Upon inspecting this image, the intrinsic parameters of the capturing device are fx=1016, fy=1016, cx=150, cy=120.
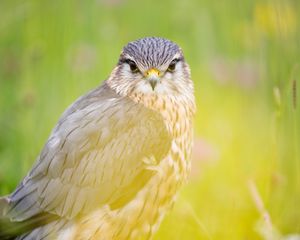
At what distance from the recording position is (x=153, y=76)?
5.25 metres

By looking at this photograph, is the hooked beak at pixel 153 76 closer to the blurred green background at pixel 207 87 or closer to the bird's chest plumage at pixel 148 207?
the bird's chest plumage at pixel 148 207

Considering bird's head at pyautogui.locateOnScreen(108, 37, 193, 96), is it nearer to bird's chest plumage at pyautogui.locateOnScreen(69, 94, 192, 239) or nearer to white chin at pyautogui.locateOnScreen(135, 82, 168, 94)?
white chin at pyautogui.locateOnScreen(135, 82, 168, 94)

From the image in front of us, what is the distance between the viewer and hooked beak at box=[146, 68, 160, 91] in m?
5.25

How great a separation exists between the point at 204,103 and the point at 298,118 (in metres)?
2.23

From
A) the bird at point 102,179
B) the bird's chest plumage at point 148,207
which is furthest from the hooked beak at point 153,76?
the bird's chest plumage at point 148,207

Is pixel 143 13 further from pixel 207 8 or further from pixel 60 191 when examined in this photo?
pixel 60 191

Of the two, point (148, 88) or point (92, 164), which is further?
point (148, 88)

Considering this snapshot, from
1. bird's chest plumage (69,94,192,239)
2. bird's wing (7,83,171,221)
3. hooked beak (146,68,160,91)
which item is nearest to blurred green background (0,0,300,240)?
bird's chest plumage (69,94,192,239)

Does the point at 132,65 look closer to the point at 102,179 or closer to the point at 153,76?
the point at 153,76

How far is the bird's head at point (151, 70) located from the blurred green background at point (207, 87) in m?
0.48

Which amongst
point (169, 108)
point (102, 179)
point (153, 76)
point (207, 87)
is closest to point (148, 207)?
point (102, 179)

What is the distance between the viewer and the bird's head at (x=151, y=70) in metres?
5.30

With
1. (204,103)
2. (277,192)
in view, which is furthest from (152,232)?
(204,103)

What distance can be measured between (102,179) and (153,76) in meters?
0.60
